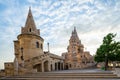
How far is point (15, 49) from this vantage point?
121 ft

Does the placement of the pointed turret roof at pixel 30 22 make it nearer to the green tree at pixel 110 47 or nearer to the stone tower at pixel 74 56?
the green tree at pixel 110 47

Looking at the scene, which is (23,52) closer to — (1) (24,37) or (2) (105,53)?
(1) (24,37)

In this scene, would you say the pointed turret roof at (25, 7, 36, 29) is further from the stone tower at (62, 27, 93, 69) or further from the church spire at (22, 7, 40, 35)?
the stone tower at (62, 27, 93, 69)

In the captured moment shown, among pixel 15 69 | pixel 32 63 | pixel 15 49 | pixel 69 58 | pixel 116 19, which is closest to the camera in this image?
pixel 15 69

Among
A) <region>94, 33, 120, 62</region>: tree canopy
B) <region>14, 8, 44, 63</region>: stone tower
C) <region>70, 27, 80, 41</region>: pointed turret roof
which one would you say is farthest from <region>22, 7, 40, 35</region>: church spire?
<region>70, 27, 80, 41</region>: pointed turret roof

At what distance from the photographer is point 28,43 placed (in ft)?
111

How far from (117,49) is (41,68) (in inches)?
690

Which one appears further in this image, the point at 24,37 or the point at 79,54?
the point at 79,54

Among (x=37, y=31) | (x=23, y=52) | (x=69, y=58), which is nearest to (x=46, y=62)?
(x=23, y=52)

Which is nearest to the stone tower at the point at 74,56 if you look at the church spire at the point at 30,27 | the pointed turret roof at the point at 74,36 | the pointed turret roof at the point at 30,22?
the pointed turret roof at the point at 74,36

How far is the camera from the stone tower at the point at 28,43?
111ft

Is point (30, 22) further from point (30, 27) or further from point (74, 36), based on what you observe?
point (74, 36)

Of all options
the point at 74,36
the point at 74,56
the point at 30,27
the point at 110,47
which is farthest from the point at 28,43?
the point at 74,36

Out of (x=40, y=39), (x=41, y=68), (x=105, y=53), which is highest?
(x=40, y=39)
